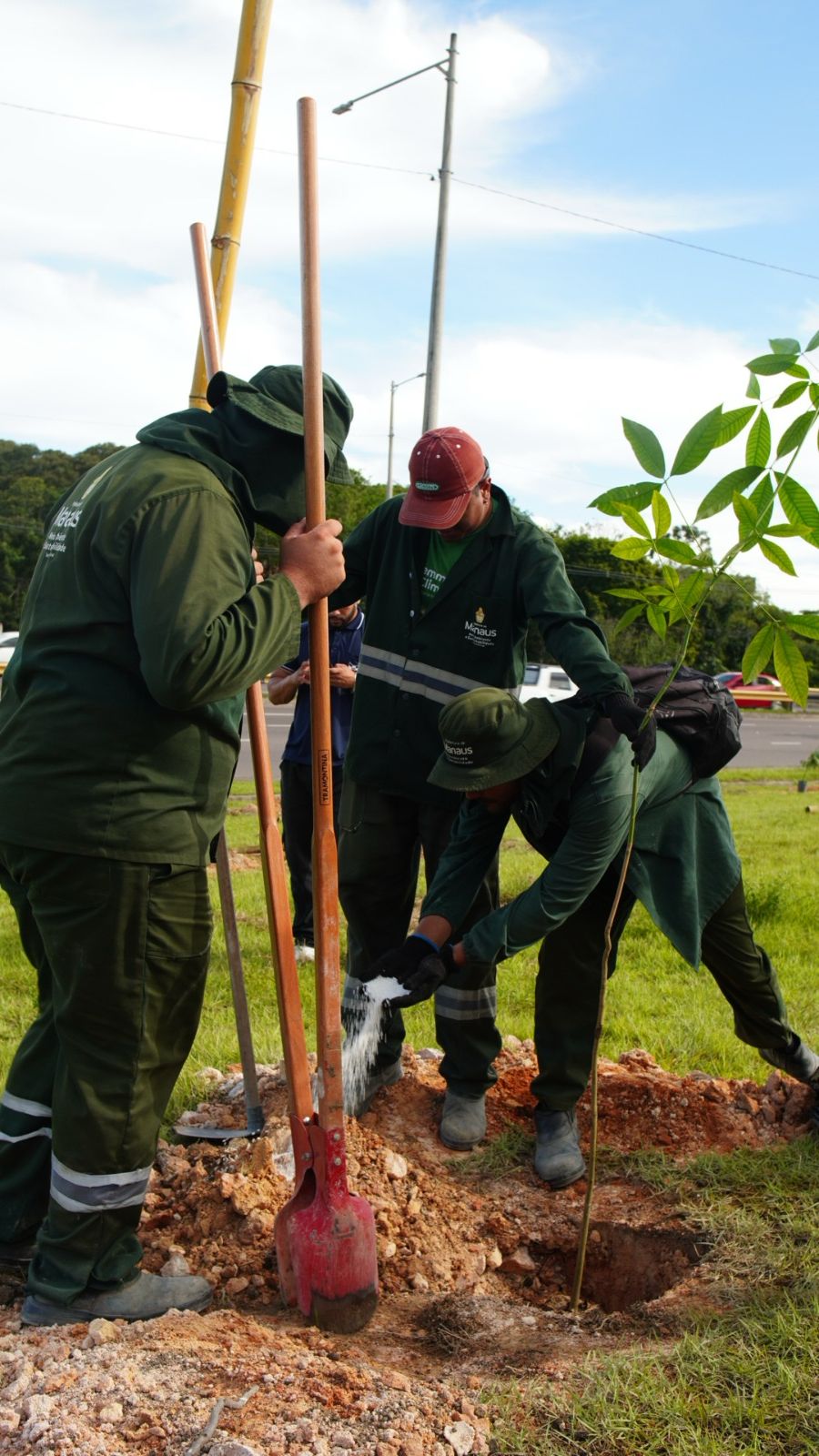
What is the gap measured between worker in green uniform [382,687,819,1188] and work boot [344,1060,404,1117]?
50cm

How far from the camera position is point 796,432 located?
2426mm

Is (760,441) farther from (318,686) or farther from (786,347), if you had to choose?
(318,686)

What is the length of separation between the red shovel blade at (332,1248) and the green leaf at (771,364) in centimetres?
196

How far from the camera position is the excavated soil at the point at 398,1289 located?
89.4 inches

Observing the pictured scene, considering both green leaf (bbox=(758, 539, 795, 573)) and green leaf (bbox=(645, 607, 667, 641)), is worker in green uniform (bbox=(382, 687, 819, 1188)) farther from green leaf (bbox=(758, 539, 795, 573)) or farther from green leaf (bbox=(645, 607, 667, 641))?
green leaf (bbox=(758, 539, 795, 573))

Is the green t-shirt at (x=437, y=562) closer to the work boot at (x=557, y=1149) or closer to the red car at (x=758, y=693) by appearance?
the work boot at (x=557, y=1149)

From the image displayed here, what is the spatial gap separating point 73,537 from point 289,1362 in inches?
70.3

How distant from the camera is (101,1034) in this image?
8.59 ft

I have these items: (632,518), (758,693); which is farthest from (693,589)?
(758,693)

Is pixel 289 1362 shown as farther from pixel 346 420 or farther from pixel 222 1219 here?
pixel 346 420

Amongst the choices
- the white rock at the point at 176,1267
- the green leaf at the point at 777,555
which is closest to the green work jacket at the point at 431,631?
the green leaf at the point at 777,555

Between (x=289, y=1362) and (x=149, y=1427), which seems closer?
→ (x=149, y=1427)

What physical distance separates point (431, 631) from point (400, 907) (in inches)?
36.8

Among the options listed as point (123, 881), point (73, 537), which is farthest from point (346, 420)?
point (123, 881)
